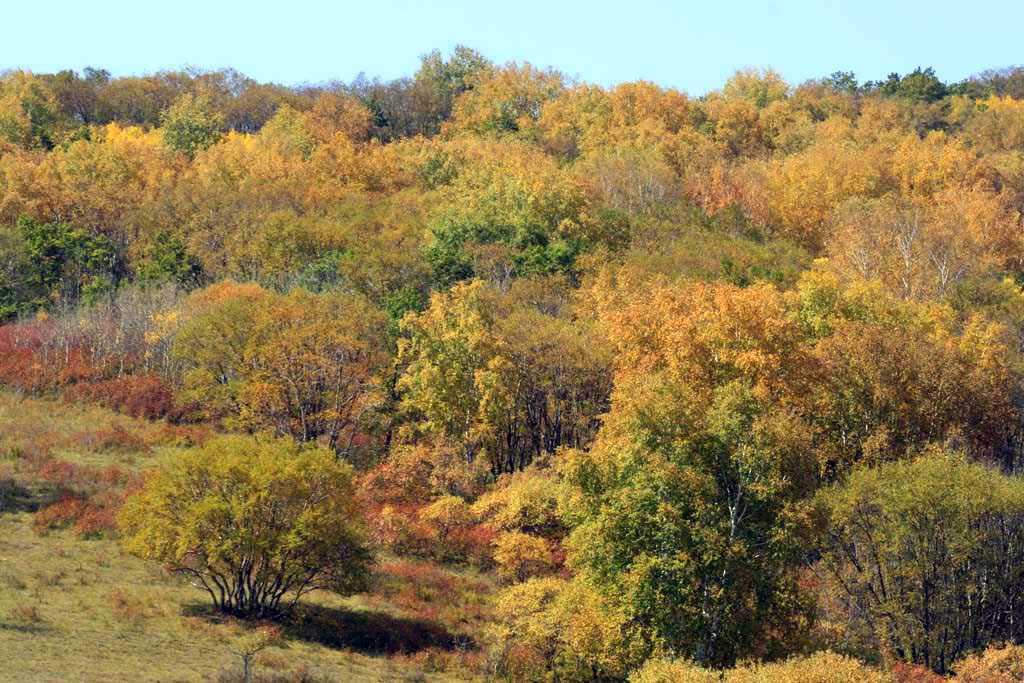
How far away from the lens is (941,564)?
40688mm

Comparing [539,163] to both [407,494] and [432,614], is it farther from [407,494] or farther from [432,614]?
[432,614]

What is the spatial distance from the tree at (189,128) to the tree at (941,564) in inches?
2971

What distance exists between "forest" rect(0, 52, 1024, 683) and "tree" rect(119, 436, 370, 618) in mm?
126

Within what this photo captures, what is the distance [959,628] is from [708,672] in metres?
11.9

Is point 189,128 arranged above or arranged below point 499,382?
above

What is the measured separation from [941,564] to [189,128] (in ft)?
274

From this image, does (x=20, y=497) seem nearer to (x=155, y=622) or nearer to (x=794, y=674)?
(x=155, y=622)

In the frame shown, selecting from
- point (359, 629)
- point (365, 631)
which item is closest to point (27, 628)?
point (359, 629)

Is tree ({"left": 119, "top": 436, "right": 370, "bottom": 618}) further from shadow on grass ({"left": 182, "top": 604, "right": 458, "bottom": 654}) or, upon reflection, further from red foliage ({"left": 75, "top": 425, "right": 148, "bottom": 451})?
red foliage ({"left": 75, "top": 425, "right": 148, "bottom": 451})

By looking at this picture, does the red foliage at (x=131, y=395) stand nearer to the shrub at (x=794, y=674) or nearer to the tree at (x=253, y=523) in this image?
the tree at (x=253, y=523)

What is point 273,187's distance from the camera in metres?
92.2

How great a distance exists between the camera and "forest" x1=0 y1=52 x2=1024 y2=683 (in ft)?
127

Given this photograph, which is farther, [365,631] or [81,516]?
[81,516]

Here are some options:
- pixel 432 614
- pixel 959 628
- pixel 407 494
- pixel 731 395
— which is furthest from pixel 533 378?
pixel 959 628
